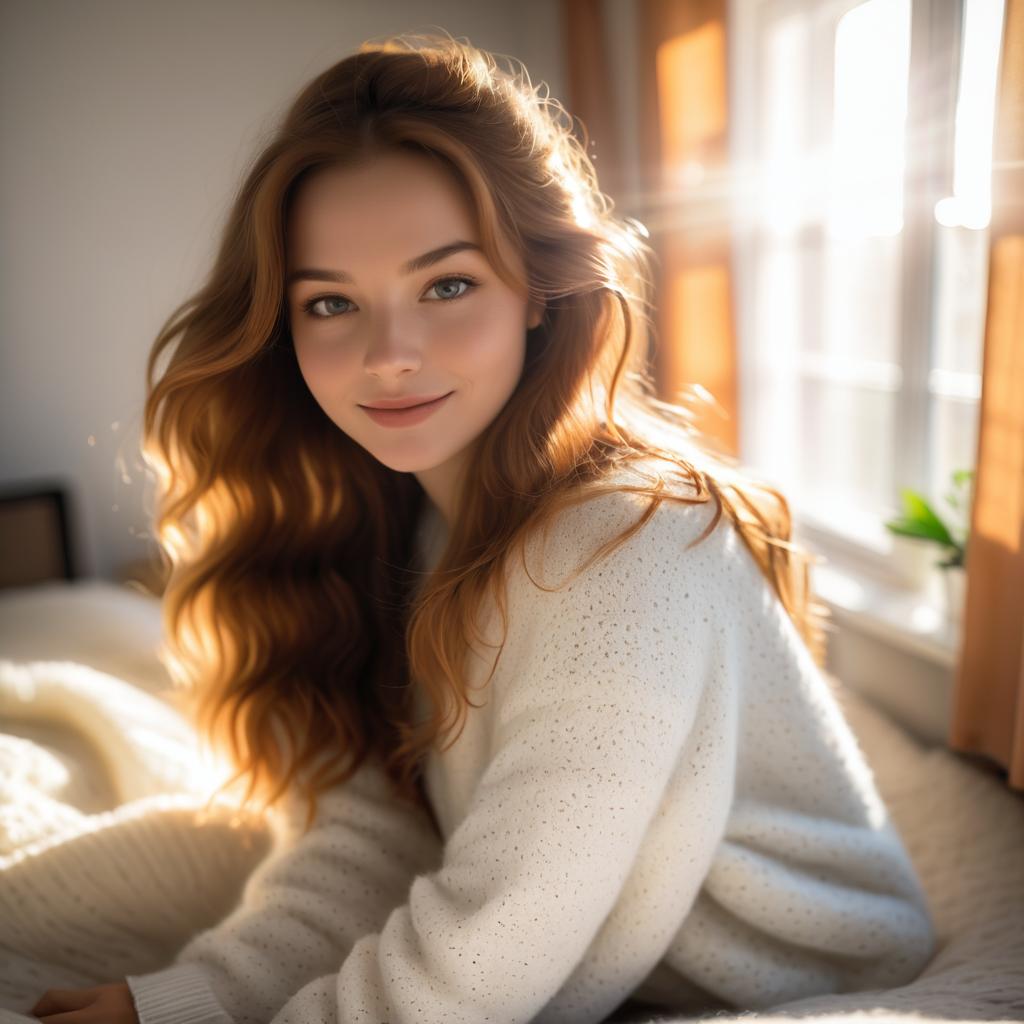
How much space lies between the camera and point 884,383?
7.80 ft

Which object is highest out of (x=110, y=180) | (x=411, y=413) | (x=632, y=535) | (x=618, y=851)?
(x=110, y=180)

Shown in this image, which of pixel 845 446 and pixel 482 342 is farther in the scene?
pixel 845 446

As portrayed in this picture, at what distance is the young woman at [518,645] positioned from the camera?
0.88 metres

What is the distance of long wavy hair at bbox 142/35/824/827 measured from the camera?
1.04 m

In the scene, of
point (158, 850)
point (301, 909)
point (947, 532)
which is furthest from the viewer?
point (947, 532)

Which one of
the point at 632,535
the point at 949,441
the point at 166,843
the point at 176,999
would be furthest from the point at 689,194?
the point at 176,999

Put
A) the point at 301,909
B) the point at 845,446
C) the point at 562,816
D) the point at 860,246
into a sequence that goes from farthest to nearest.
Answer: the point at 845,446
the point at 860,246
the point at 301,909
the point at 562,816

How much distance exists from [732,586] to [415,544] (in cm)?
54

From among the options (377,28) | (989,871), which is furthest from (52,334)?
(989,871)

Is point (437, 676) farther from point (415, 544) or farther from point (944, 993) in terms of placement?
point (944, 993)

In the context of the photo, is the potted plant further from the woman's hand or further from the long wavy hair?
the woman's hand

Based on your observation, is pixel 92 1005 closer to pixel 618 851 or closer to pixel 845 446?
pixel 618 851

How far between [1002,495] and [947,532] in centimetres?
39

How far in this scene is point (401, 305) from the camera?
101 cm
